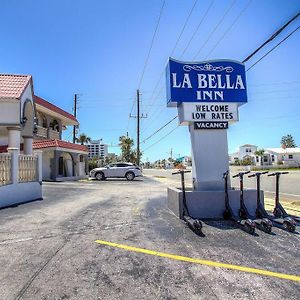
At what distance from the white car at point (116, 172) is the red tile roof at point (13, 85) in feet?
48.0

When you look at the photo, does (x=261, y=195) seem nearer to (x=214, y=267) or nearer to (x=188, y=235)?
(x=188, y=235)

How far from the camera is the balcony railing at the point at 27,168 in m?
13.3

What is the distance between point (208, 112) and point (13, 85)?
12.7 m

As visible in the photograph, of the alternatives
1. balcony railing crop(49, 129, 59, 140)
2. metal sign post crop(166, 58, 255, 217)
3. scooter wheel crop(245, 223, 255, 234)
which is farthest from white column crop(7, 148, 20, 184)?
balcony railing crop(49, 129, 59, 140)

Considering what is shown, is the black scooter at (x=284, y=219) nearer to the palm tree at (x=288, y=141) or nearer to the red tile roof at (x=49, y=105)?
the red tile roof at (x=49, y=105)

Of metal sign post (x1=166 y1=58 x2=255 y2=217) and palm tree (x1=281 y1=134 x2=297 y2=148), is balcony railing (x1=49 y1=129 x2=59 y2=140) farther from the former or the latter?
palm tree (x1=281 y1=134 x2=297 y2=148)

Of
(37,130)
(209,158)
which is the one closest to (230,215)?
(209,158)

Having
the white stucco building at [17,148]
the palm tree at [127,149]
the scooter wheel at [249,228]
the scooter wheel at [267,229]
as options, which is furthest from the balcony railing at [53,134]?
the palm tree at [127,149]

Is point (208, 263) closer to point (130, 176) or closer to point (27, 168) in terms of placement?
point (27, 168)

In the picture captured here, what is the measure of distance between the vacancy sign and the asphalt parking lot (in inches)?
121

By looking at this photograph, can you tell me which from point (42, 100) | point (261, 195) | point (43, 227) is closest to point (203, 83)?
point (261, 195)

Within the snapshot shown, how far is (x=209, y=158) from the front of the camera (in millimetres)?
9594

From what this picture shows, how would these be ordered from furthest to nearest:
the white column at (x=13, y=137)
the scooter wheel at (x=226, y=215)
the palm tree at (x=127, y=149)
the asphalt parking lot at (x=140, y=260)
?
the palm tree at (x=127, y=149)
the white column at (x=13, y=137)
the scooter wheel at (x=226, y=215)
the asphalt parking lot at (x=140, y=260)

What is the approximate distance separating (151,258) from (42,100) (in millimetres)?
27263
